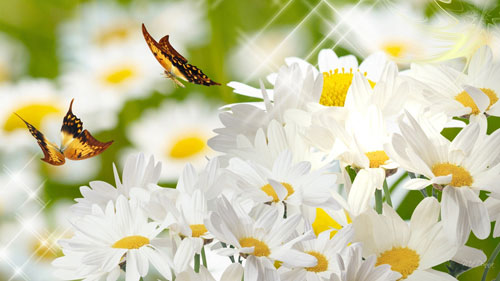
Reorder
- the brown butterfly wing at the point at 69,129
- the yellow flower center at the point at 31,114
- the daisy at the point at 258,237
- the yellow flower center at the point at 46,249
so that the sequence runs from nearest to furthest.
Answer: the daisy at the point at 258,237, the brown butterfly wing at the point at 69,129, the yellow flower center at the point at 46,249, the yellow flower center at the point at 31,114

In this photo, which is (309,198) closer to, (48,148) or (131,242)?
(131,242)

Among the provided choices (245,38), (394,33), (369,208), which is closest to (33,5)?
(245,38)

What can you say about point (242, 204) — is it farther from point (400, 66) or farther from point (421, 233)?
point (400, 66)

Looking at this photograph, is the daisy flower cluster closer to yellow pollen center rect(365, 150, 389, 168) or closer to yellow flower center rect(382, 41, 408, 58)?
yellow pollen center rect(365, 150, 389, 168)

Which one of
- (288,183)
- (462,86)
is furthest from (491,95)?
(288,183)

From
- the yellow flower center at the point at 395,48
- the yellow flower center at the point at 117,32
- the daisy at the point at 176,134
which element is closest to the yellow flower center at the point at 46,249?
the daisy at the point at 176,134

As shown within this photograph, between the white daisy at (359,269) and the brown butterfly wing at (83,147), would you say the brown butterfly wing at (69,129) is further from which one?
the white daisy at (359,269)
